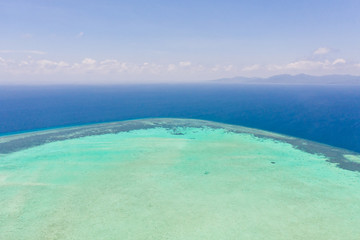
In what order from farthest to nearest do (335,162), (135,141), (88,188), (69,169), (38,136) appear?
(38,136) < (135,141) < (335,162) < (69,169) < (88,188)

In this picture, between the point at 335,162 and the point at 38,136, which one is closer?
the point at 335,162

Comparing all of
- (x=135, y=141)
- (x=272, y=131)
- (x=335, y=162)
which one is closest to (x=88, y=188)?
(x=135, y=141)

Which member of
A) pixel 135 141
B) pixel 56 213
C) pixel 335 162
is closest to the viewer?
pixel 56 213

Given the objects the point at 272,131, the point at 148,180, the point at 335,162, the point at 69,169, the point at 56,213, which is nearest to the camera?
the point at 56,213

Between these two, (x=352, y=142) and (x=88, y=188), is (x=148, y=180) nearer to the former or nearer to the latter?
(x=88, y=188)

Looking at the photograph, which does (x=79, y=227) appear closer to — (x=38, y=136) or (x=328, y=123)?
(x=38, y=136)

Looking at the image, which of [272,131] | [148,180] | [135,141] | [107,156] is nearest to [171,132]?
[135,141]
